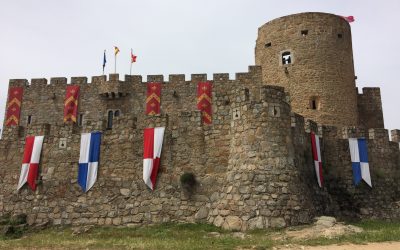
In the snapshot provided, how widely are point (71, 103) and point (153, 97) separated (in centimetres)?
550

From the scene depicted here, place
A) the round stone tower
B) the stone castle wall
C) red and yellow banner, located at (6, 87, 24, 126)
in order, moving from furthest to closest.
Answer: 1. red and yellow banner, located at (6, 87, 24, 126)
2. the round stone tower
3. the stone castle wall

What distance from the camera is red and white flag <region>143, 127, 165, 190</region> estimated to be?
1457cm

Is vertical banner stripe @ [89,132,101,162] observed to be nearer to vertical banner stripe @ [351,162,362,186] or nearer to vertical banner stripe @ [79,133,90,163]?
vertical banner stripe @ [79,133,90,163]

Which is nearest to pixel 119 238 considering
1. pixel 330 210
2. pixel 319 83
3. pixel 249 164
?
pixel 249 164

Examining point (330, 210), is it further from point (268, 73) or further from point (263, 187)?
point (268, 73)

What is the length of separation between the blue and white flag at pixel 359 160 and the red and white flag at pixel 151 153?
757 cm

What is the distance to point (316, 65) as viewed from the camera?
23.3 metres

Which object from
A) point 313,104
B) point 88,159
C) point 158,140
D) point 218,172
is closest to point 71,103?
point 88,159

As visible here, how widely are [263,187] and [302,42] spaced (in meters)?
12.9

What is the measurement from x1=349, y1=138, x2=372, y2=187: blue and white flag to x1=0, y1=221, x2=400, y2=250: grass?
2.65 m

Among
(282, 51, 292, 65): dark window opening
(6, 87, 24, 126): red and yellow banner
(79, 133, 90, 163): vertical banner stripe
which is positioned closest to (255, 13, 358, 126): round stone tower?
(282, 51, 292, 65): dark window opening

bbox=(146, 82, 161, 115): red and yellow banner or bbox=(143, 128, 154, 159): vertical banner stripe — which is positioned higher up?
bbox=(146, 82, 161, 115): red and yellow banner

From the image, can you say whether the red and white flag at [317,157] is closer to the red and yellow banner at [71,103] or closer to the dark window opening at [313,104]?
the dark window opening at [313,104]

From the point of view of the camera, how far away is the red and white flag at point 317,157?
602 inches
